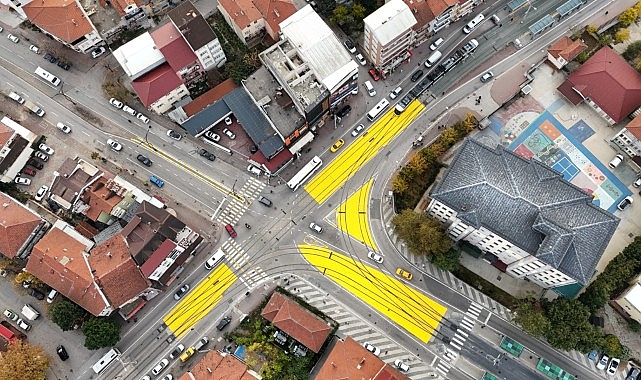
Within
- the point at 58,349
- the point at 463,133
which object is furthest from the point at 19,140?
the point at 463,133

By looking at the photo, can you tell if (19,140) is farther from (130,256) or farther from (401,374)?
(401,374)

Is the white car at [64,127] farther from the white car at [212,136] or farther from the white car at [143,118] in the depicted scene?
the white car at [212,136]

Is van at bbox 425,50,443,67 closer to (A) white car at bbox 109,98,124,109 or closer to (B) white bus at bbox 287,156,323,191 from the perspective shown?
(B) white bus at bbox 287,156,323,191

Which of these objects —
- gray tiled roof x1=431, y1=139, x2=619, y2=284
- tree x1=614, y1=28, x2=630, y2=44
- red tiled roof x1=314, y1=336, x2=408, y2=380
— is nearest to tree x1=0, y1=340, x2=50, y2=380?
red tiled roof x1=314, y1=336, x2=408, y2=380

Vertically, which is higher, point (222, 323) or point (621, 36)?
point (621, 36)

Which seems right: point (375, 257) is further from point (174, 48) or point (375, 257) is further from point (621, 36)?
point (621, 36)

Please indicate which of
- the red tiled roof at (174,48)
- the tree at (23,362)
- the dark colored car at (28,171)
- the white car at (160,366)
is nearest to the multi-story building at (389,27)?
the red tiled roof at (174,48)

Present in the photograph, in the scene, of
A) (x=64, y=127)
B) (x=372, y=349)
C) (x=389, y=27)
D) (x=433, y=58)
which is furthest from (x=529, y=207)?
(x=64, y=127)
